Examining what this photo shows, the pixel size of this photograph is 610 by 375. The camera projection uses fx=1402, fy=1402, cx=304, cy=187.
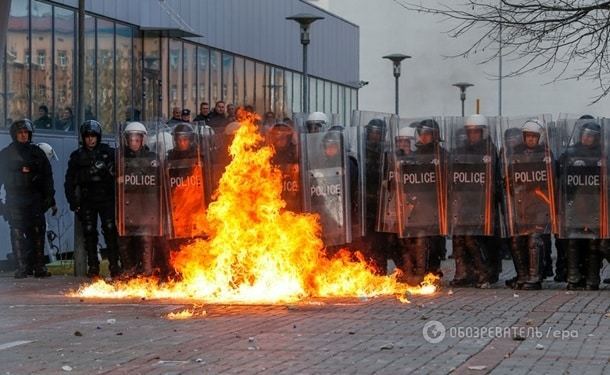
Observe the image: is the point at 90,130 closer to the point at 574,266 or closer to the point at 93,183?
the point at 93,183

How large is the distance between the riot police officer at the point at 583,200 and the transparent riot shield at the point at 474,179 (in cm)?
82

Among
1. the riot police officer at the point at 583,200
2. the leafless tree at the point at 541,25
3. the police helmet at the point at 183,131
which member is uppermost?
the leafless tree at the point at 541,25

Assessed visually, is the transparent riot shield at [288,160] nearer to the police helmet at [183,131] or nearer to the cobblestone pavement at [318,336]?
the police helmet at [183,131]

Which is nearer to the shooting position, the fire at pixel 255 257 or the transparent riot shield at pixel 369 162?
the fire at pixel 255 257

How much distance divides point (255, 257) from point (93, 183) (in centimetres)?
389

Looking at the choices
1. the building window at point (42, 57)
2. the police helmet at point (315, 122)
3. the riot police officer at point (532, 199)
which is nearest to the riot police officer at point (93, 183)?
the police helmet at point (315, 122)

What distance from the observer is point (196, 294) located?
48.2ft

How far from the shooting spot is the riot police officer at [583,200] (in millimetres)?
15844

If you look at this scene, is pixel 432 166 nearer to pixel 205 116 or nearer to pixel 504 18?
pixel 504 18

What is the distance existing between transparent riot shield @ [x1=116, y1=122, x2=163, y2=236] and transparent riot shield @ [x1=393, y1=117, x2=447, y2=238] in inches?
112

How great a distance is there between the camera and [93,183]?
57.9 ft

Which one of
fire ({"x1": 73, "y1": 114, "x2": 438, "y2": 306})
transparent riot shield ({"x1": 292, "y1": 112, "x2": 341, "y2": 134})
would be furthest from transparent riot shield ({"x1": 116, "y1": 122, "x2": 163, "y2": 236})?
transparent riot shield ({"x1": 292, "y1": 112, "x2": 341, "y2": 134})

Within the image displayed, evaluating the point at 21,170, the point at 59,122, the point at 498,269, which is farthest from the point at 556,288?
the point at 59,122

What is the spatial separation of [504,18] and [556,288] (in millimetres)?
4549
